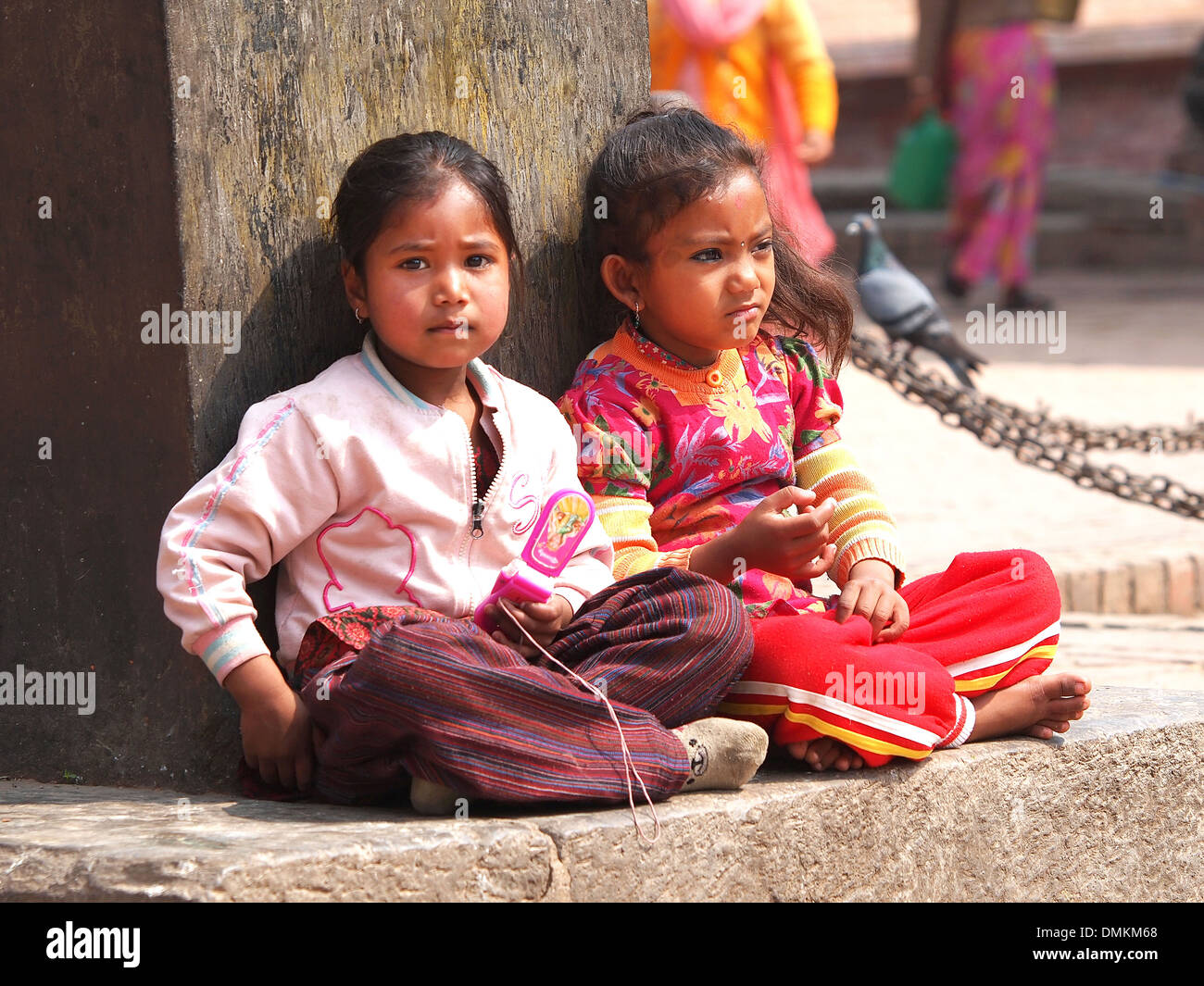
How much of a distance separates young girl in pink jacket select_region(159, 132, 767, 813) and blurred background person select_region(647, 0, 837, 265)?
17.0ft

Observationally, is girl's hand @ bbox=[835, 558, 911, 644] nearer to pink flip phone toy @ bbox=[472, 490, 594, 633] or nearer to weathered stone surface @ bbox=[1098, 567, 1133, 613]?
pink flip phone toy @ bbox=[472, 490, 594, 633]

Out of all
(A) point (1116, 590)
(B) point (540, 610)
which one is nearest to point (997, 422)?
(A) point (1116, 590)

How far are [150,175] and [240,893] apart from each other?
1067mm

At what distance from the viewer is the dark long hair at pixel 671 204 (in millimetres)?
2777

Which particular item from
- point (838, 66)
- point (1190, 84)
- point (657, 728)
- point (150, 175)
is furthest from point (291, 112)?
point (838, 66)

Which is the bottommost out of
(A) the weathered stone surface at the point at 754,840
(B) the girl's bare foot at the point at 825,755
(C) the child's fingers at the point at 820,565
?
(A) the weathered stone surface at the point at 754,840

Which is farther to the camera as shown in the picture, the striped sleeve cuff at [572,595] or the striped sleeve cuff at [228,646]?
the striped sleeve cuff at [572,595]

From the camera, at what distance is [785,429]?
2932 millimetres

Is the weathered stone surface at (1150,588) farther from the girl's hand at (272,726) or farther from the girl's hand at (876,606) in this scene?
the girl's hand at (272,726)

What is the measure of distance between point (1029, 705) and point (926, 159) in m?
11.4

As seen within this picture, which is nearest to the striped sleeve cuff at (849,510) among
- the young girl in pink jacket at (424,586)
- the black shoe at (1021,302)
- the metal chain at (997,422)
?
the young girl in pink jacket at (424,586)

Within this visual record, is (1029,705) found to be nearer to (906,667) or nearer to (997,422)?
(906,667)

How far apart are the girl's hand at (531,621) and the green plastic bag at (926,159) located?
11.6 metres

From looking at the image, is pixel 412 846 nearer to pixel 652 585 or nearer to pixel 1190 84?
pixel 652 585
